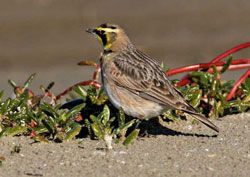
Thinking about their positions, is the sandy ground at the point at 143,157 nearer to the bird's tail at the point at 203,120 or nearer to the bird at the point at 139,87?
the bird's tail at the point at 203,120

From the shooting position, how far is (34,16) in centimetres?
2091

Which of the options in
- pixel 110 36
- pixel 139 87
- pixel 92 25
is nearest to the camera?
pixel 139 87

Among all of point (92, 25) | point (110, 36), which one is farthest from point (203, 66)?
point (92, 25)

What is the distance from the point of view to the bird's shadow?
9016 millimetres

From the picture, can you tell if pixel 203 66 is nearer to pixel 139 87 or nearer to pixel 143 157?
pixel 139 87

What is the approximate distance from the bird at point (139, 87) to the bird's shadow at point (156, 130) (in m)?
0.18

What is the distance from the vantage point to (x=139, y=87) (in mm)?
9312

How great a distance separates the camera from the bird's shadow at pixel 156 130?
29.6 feet

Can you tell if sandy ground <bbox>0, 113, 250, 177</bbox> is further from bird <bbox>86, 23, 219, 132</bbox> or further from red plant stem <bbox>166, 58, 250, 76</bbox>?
red plant stem <bbox>166, 58, 250, 76</bbox>

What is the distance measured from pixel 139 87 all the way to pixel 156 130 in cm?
47

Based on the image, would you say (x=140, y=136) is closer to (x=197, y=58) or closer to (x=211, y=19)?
(x=197, y=58)

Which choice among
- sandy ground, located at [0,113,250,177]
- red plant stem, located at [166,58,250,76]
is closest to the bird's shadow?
sandy ground, located at [0,113,250,177]

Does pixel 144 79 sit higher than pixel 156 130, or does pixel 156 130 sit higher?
pixel 144 79

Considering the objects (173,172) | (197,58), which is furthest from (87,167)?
(197,58)
